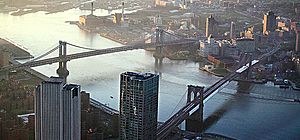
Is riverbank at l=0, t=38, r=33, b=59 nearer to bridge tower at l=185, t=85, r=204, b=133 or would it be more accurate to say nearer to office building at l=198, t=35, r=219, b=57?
office building at l=198, t=35, r=219, b=57

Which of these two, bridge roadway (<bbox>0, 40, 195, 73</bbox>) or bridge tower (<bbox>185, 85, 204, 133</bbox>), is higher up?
bridge roadway (<bbox>0, 40, 195, 73</bbox>)

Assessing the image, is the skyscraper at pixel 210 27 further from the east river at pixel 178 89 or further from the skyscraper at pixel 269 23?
the east river at pixel 178 89

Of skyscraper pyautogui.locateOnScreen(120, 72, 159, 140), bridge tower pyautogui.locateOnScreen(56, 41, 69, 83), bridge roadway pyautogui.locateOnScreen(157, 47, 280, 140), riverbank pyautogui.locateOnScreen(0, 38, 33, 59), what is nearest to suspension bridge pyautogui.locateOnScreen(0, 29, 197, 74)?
bridge tower pyautogui.locateOnScreen(56, 41, 69, 83)

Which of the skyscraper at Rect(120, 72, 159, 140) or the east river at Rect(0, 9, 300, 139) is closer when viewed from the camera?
the skyscraper at Rect(120, 72, 159, 140)

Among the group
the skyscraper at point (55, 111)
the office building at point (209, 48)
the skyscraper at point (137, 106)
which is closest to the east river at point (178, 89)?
the office building at point (209, 48)

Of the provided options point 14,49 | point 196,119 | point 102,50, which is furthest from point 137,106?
point 14,49

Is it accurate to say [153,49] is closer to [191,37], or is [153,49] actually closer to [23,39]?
[191,37]

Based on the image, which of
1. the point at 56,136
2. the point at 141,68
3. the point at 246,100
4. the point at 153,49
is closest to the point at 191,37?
the point at 153,49
